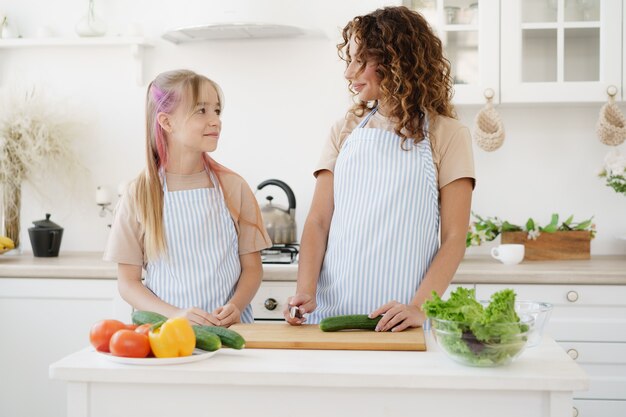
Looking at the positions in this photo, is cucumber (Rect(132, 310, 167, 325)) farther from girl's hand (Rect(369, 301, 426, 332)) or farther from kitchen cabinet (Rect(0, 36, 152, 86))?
kitchen cabinet (Rect(0, 36, 152, 86))

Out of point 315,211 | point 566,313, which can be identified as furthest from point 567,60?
point 315,211

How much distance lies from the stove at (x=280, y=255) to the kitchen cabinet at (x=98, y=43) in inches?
38.1

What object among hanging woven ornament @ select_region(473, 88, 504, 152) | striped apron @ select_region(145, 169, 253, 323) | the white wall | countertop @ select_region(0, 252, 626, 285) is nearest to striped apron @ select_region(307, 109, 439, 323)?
striped apron @ select_region(145, 169, 253, 323)

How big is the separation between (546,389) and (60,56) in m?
2.74

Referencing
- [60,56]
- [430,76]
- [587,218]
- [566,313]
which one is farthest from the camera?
[60,56]

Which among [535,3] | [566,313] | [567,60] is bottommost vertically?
[566,313]

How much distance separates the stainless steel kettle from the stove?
66mm

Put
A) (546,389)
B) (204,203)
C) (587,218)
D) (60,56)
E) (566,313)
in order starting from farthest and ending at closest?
(60,56) → (587,218) → (566,313) → (204,203) → (546,389)

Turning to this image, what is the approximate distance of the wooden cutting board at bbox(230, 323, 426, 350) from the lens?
1.52 meters

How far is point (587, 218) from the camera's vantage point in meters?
3.18

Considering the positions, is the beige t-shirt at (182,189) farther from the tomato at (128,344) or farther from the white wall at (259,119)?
the white wall at (259,119)

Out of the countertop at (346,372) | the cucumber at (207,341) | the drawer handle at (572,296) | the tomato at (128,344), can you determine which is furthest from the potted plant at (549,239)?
the tomato at (128,344)

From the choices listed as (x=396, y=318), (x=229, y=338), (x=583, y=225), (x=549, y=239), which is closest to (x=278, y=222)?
(x=549, y=239)

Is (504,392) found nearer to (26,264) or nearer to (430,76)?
(430,76)
